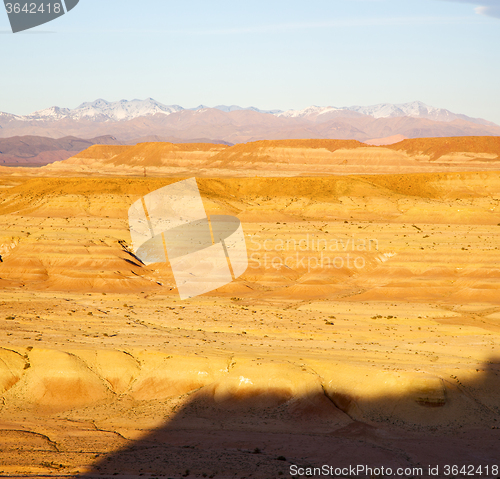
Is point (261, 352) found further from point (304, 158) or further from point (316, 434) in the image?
point (304, 158)

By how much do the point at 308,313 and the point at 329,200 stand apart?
4880 centimetres

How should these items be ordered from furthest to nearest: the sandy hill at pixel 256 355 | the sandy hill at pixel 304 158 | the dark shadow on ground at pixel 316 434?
the sandy hill at pixel 304 158
the sandy hill at pixel 256 355
the dark shadow on ground at pixel 316 434

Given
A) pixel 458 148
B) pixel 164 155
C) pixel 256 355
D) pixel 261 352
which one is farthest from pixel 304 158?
pixel 256 355

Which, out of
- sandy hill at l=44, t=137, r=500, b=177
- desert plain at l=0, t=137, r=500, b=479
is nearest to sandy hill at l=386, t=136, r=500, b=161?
sandy hill at l=44, t=137, r=500, b=177

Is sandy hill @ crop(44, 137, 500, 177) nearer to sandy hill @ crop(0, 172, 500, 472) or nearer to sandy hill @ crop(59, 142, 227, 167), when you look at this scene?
sandy hill @ crop(59, 142, 227, 167)

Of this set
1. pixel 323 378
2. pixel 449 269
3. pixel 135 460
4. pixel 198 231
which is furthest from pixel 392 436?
pixel 198 231

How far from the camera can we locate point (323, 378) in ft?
79.8

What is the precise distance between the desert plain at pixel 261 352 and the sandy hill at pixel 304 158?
64.2 meters

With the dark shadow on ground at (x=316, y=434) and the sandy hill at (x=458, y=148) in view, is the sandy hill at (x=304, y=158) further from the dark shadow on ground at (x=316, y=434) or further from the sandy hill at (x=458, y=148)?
the dark shadow on ground at (x=316, y=434)

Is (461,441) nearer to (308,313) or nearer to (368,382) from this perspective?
(368,382)

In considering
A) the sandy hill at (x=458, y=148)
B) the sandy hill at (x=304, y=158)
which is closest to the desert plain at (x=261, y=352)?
the sandy hill at (x=304, y=158)

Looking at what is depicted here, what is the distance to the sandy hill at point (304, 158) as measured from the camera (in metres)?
136

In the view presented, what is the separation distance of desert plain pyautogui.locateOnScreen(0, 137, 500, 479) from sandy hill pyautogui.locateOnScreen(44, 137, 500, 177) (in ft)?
211

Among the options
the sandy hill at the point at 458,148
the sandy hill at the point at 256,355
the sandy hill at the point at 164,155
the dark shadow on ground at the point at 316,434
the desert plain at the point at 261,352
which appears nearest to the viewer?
the dark shadow on ground at the point at 316,434
